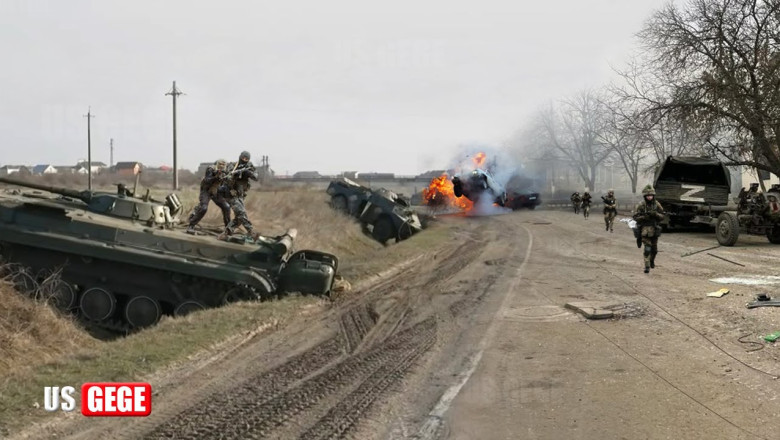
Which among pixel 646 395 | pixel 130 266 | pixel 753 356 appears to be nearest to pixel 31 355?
pixel 130 266

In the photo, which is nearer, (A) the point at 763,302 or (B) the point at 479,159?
(A) the point at 763,302

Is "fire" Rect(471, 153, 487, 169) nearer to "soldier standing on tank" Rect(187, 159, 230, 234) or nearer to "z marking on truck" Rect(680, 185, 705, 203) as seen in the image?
"z marking on truck" Rect(680, 185, 705, 203)

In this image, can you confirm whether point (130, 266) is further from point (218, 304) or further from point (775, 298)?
point (775, 298)

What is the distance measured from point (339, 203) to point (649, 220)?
1804 centimetres

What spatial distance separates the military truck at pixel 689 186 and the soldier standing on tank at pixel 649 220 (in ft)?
34.3

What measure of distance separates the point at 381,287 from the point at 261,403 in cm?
752

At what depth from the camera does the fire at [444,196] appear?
41906 millimetres

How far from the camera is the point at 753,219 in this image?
19.8m

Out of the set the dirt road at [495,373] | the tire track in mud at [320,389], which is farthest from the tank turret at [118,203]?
the tire track in mud at [320,389]

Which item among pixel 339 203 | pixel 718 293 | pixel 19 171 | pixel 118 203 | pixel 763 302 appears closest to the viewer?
pixel 763 302

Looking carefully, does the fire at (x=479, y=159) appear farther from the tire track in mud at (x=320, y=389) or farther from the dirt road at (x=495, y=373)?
the tire track in mud at (x=320, y=389)

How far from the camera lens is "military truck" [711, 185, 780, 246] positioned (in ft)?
63.5

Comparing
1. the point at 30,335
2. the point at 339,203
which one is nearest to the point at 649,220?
the point at 30,335

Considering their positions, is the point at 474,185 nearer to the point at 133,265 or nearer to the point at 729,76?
the point at 729,76
